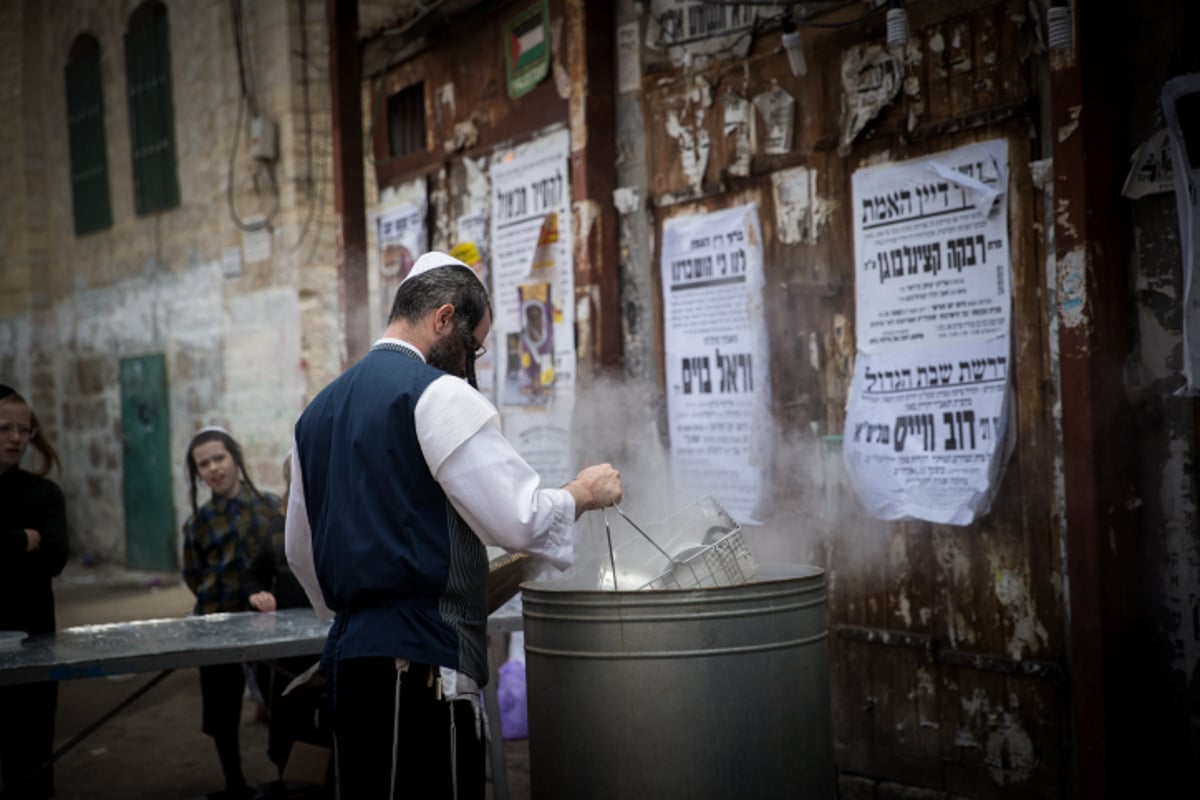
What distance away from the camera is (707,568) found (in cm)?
407

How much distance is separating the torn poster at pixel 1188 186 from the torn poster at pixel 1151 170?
7cm

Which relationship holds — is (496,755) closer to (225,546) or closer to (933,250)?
(225,546)

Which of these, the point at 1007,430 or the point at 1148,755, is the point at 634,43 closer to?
the point at 1007,430

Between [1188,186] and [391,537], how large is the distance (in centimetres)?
278

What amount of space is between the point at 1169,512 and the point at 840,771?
1.94 metres

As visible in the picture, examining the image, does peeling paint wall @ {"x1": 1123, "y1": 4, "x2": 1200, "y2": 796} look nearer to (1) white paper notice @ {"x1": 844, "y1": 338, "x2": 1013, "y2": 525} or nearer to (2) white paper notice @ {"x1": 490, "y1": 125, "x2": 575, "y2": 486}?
(1) white paper notice @ {"x1": 844, "y1": 338, "x2": 1013, "y2": 525}

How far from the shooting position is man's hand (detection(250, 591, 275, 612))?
5.77 metres

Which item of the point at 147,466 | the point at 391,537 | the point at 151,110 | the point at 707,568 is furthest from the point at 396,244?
the point at 147,466

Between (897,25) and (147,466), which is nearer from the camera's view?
(897,25)

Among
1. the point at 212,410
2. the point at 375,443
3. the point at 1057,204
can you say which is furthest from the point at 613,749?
the point at 212,410

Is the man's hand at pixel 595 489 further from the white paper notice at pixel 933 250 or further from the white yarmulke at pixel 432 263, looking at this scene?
the white paper notice at pixel 933 250

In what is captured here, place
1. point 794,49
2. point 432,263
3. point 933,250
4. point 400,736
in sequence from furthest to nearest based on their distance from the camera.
→ point 794,49 < point 933,250 < point 432,263 < point 400,736

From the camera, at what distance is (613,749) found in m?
3.80

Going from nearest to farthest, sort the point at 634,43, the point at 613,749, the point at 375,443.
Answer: the point at 375,443
the point at 613,749
the point at 634,43
